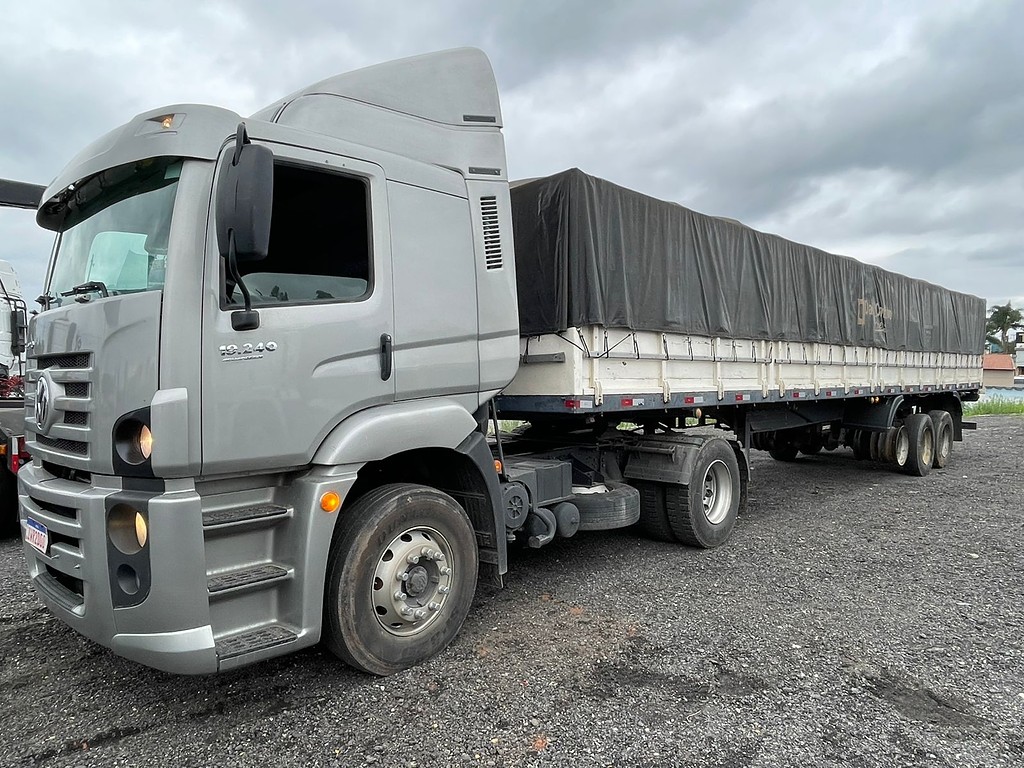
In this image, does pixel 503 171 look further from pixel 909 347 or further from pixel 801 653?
pixel 909 347

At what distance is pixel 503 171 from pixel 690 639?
3.11 m

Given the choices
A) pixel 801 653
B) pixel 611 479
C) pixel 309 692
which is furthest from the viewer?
pixel 611 479

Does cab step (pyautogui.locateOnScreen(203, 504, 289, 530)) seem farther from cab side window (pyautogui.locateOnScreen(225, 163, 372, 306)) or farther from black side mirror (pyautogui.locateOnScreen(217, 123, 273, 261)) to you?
black side mirror (pyautogui.locateOnScreen(217, 123, 273, 261))

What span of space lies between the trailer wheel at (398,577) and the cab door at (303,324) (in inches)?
19.0

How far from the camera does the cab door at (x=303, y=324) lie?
2895 millimetres

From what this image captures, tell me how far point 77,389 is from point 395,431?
1.44 metres

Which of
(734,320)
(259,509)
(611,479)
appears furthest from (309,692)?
(734,320)

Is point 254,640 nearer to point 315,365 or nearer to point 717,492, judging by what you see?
point 315,365

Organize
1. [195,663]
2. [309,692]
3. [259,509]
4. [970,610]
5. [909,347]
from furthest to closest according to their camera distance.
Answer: [909,347]
[970,610]
[309,692]
[259,509]
[195,663]

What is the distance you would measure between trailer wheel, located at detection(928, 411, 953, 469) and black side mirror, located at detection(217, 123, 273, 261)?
11.4 meters

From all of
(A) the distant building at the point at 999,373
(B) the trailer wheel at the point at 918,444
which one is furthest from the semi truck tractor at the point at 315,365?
(A) the distant building at the point at 999,373

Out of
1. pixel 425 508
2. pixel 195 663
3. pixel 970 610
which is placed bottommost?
pixel 970 610

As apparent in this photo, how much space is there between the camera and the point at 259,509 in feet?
10.0

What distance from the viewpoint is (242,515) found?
297 centimetres
